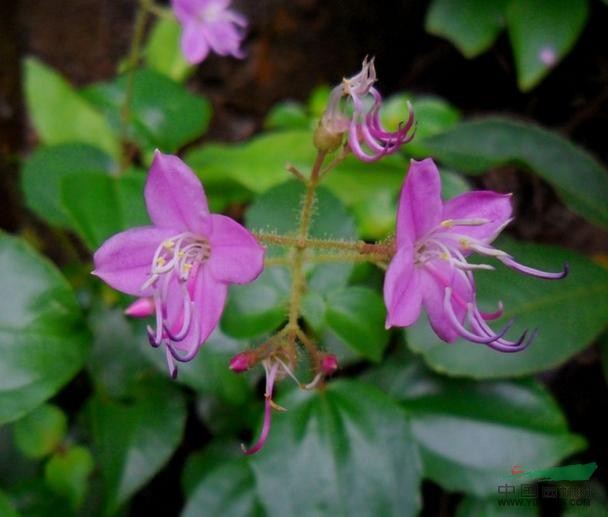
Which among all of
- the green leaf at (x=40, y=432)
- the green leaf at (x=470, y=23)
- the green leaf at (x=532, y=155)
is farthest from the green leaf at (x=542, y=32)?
the green leaf at (x=40, y=432)

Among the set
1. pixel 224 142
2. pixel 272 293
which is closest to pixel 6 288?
pixel 272 293

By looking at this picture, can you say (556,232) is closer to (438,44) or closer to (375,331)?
(438,44)

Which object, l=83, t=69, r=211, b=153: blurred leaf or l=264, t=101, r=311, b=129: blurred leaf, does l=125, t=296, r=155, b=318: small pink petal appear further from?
l=264, t=101, r=311, b=129: blurred leaf

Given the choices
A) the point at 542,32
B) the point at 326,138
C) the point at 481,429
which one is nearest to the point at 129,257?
the point at 326,138

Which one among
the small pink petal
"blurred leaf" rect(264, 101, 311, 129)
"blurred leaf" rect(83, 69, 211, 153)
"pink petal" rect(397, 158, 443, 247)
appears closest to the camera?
"pink petal" rect(397, 158, 443, 247)

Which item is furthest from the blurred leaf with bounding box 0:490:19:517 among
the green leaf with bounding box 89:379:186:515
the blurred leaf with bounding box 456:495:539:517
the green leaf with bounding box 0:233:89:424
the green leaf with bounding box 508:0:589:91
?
the green leaf with bounding box 508:0:589:91

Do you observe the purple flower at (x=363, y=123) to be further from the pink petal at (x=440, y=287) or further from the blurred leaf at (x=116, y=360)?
the blurred leaf at (x=116, y=360)
